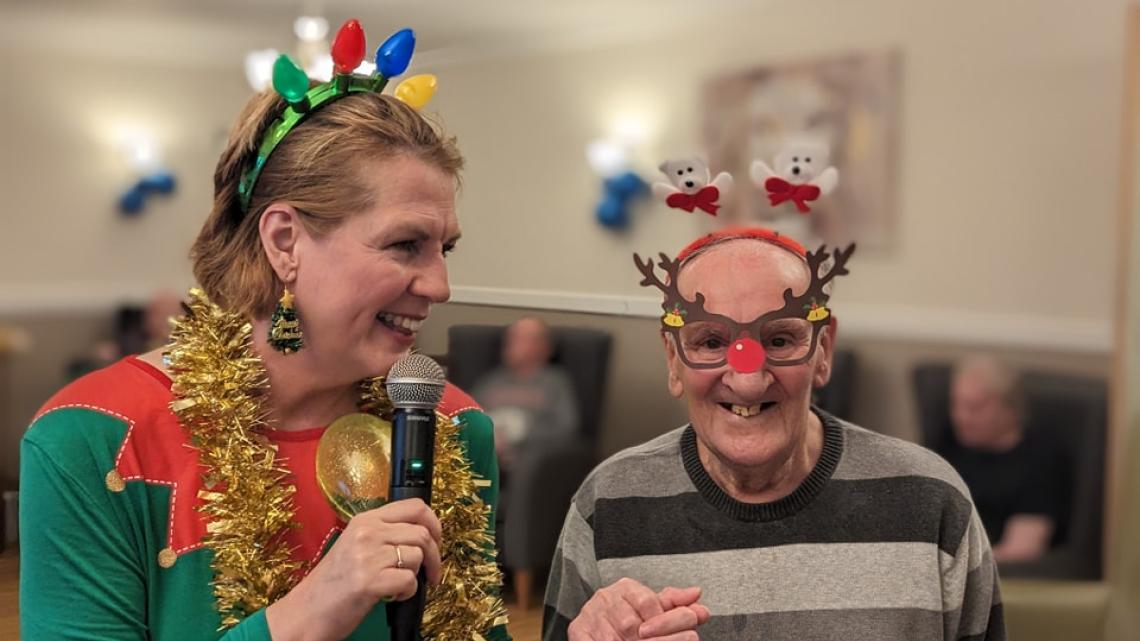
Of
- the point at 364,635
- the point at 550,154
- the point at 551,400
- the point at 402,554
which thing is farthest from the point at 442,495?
the point at 550,154

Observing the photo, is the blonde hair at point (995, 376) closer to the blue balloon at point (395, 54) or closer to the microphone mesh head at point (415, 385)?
the blue balloon at point (395, 54)

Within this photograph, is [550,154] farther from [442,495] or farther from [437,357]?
[442,495]

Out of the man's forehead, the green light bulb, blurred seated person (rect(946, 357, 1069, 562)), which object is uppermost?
the green light bulb

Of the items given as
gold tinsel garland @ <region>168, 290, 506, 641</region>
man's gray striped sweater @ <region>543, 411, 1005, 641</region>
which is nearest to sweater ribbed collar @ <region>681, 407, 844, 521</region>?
man's gray striped sweater @ <region>543, 411, 1005, 641</region>

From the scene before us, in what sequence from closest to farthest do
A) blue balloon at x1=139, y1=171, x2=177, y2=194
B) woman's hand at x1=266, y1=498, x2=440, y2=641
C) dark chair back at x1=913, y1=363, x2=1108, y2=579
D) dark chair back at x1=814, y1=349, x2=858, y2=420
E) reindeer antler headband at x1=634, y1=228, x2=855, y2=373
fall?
woman's hand at x1=266, y1=498, x2=440, y2=641 → reindeer antler headband at x1=634, y1=228, x2=855, y2=373 → blue balloon at x1=139, y1=171, x2=177, y2=194 → dark chair back at x1=814, y1=349, x2=858, y2=420 → dark chair back at x1=913, y1=363, x2=1108, y2=579

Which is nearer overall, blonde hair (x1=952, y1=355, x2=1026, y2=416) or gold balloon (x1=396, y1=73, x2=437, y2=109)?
gold balloon (x1=396, y1=73, x2=437, y2=109)

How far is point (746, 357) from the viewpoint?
4.19 ft

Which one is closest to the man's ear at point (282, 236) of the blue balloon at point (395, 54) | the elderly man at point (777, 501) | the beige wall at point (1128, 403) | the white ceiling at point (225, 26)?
the blue balloon at point (395, 54)

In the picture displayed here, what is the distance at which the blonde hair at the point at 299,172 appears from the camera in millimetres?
1248

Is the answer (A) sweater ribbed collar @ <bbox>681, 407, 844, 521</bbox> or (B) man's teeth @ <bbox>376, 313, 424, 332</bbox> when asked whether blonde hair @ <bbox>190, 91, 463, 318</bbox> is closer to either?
(B) man's teeth @ <bbox>376, 313, 424, 332</bbox>

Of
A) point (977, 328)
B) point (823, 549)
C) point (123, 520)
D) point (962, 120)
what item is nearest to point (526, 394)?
point (823, 549)

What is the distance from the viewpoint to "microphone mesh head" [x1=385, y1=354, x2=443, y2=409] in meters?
1.10

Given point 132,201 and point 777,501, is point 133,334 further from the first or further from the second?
point 777,501

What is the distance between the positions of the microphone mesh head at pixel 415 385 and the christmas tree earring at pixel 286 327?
0.17m
